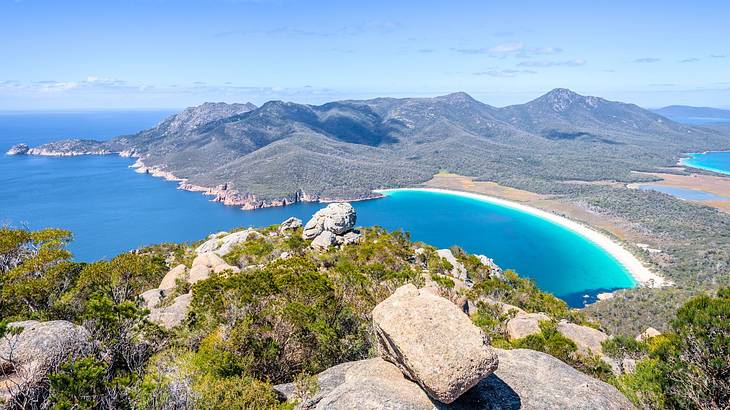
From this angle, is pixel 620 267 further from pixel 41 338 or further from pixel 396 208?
pixel 41 338

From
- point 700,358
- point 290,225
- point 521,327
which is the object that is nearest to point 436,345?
point 700,358

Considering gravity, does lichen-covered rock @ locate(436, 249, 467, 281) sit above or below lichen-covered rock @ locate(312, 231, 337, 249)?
below

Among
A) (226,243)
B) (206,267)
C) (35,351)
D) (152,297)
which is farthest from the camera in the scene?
(226,243)

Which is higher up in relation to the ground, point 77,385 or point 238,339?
point 77,385

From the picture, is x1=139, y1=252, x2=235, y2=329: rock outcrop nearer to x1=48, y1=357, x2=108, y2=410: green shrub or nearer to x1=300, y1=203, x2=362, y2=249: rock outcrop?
x1=48, y1=357, x2=108, y2=410: green shrub

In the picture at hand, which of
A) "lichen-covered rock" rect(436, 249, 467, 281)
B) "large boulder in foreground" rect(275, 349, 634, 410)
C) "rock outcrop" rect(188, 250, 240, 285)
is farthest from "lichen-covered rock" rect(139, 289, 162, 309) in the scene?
"lichen-covered rock" rect(436, 249, 467, 281)

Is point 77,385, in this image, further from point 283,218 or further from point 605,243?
point 605,243
